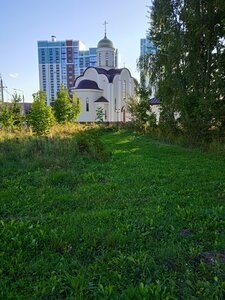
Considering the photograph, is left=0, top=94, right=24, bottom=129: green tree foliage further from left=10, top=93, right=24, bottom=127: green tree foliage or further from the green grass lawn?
the green grass lawn

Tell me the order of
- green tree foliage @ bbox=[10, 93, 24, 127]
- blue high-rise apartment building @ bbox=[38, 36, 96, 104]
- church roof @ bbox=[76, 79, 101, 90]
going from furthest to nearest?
blue high-rise apartment building @ bbox=[38, 36, 96, 104]
church roof @ bbox=[76, 79, 101, 90]
green tree foliage @ bbox=[10, 93, 24, 127]

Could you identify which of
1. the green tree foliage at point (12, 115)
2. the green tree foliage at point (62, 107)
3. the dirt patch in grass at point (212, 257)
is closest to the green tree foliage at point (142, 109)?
the green tree foliage at point (62, 107)

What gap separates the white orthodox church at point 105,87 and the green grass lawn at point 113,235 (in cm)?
2866

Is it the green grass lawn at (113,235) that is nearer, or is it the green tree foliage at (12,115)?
the green grass lawn at (113,235)

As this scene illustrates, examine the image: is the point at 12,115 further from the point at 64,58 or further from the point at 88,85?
the point at 64,58

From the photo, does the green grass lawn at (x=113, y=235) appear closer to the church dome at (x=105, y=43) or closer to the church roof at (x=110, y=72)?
the church roof at (x=110, y=72)

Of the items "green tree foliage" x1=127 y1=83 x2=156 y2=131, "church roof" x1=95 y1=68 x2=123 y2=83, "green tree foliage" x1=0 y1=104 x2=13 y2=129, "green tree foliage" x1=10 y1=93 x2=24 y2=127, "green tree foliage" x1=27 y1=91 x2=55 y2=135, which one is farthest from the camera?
"church roof" x1=95 y1=68 x2=123 y2=83

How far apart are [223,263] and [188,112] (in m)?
10.5

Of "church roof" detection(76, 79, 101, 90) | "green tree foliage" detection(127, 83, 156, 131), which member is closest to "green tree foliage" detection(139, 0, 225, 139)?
"green tree foliage" detection(127, 83, 156, 131)

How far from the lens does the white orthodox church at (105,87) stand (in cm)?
3594

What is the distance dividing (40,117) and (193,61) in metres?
7.99

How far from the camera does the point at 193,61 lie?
39.1 ft

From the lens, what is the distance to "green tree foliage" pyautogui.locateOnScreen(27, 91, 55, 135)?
13570 mm

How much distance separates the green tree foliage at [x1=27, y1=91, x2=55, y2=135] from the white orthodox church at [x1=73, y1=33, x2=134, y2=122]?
20.0 meters
